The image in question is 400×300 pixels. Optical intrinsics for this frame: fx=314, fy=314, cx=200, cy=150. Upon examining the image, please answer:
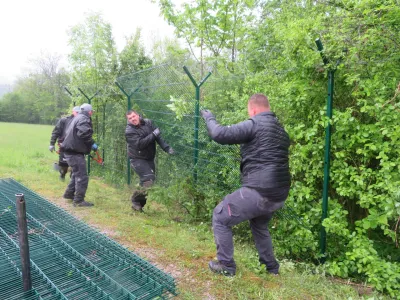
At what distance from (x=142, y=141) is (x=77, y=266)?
2.42 metres

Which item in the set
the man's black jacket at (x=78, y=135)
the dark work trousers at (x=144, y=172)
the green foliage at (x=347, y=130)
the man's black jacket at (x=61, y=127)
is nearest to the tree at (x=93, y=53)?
the man's black jacket at (x=61, y=127)

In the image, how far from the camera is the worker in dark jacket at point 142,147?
523 cm

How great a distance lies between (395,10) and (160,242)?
144 inches

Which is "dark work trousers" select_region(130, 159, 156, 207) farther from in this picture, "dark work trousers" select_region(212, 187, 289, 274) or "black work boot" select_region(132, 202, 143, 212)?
"dark work trousers" select_region(212, 187, 289, 274)

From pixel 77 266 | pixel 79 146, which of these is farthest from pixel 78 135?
pixel 77 266

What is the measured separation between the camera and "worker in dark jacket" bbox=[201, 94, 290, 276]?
9.71ft

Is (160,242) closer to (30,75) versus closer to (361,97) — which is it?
(361,97)

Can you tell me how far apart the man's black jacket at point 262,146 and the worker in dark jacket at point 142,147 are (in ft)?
7.76

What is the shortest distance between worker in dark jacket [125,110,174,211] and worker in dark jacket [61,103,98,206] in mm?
881

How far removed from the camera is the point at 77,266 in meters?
3.19

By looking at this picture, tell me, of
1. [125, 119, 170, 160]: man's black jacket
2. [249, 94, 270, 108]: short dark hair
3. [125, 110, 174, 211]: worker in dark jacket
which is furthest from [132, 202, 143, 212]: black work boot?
[249, 94, 270, 108]: short dark hair

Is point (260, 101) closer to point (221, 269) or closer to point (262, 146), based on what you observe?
point (262, 146)

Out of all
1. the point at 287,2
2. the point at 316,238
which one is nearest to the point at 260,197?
the point at 316,238

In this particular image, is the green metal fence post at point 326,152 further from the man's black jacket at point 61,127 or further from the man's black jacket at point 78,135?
the man's black jacket at point 61,127
